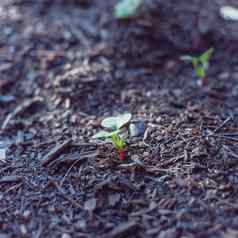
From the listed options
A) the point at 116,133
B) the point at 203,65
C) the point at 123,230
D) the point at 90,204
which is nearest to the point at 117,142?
the point at 116,133

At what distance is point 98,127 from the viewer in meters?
1.84

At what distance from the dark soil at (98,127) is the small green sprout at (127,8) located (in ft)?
0.22

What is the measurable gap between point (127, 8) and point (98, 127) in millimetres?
962

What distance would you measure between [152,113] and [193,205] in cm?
58

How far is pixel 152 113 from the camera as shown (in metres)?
1.85

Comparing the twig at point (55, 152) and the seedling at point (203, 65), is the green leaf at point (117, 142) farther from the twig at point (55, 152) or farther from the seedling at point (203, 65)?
the seedling at point (203, 65)

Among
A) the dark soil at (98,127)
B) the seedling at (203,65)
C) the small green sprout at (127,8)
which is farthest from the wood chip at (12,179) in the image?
the small green sprout at (127,8)

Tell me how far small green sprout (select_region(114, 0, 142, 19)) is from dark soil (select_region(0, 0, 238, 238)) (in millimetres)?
68

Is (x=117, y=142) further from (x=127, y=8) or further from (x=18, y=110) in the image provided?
(x=127, y=8)

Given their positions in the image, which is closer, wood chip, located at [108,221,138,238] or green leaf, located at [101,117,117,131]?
wood chip, located at [108,221,138,238]

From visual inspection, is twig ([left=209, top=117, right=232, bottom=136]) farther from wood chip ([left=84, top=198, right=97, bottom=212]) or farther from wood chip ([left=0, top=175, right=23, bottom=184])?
wood chip ([left=0, top=175, right=23, bottom=184])

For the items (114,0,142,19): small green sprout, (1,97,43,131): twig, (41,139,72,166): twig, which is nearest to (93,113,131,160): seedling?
(41,139,72,166): twig

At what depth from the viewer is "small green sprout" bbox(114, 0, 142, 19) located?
2.45 m

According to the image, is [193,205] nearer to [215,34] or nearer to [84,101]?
[84,101]
